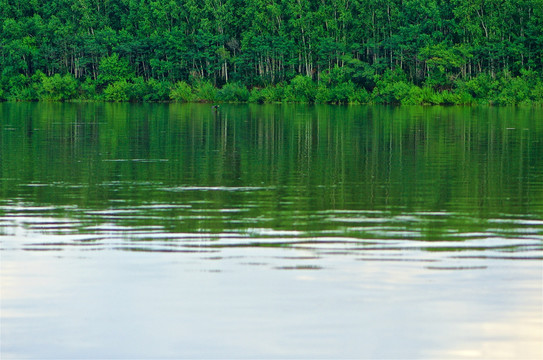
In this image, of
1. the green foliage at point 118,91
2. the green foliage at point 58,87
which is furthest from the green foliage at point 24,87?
the green foliage at point 118,91

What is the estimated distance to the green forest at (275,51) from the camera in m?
88.3

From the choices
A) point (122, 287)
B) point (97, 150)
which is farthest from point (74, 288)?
point (97, 150)

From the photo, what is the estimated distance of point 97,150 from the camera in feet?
102

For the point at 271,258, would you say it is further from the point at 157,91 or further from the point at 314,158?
the point at 157,91

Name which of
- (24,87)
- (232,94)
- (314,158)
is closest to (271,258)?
(314,158)

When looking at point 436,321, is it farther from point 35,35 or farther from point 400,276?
point 35,35

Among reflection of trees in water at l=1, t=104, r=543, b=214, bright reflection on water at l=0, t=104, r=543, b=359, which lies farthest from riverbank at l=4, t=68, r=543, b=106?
bright reflection on water at l=0, t=104, r=543, b=359

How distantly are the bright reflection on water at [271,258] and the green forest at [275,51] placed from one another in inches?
2412

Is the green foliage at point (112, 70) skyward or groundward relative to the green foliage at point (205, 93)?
skyward

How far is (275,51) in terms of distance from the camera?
97.3 m

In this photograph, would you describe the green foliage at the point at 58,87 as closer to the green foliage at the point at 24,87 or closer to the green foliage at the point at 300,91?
the green foliage at the point at 24,87

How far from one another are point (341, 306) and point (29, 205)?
30.1ft

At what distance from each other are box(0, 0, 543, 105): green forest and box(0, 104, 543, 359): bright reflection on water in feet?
201

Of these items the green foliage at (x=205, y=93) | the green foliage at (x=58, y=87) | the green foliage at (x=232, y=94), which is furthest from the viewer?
the green foliage at (x=58, y=87)
